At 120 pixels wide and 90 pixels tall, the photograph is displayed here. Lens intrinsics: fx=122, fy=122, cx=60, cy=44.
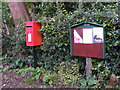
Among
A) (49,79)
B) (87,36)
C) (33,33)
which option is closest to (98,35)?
(87,36)

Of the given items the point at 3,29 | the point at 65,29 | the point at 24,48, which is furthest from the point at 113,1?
the point at 3,29

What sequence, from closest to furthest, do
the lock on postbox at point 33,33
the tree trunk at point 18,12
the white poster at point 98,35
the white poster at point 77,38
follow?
1. the white poster at point 98,35
2. the white poster at point 77,38
3. the lock on postbox at point 33,33
4. the tree trunk at point 18,12

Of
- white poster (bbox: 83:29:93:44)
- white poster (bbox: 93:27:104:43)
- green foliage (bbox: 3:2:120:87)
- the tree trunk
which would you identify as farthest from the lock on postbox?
white poster (bbox: 93:27:104:43)

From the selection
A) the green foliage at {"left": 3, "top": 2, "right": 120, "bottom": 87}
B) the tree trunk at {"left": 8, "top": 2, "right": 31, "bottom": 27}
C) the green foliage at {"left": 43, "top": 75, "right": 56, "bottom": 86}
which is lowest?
the green foliage at {"left": 43, "top": 75, "right": 56, "bottom": 86}

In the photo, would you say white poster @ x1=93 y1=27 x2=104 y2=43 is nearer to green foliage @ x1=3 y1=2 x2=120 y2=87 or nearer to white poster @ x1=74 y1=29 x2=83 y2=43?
green foliage @ x1=3 y1=2 x2=120 y2=87

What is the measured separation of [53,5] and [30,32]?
60.3 inches

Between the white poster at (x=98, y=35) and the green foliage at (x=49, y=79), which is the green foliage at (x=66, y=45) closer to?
the green foliage at (x=49, y=79)

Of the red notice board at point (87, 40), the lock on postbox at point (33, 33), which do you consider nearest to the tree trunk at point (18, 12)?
the lock on postbox at point (33, 33)

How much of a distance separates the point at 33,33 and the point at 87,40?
1.81 metres

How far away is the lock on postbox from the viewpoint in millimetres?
4087

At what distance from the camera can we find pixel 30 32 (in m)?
4.12

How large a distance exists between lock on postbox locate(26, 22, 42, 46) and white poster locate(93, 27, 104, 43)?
195cm

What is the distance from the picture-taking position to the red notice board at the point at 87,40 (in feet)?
10.6

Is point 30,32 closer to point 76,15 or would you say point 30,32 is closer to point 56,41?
point 56,41
